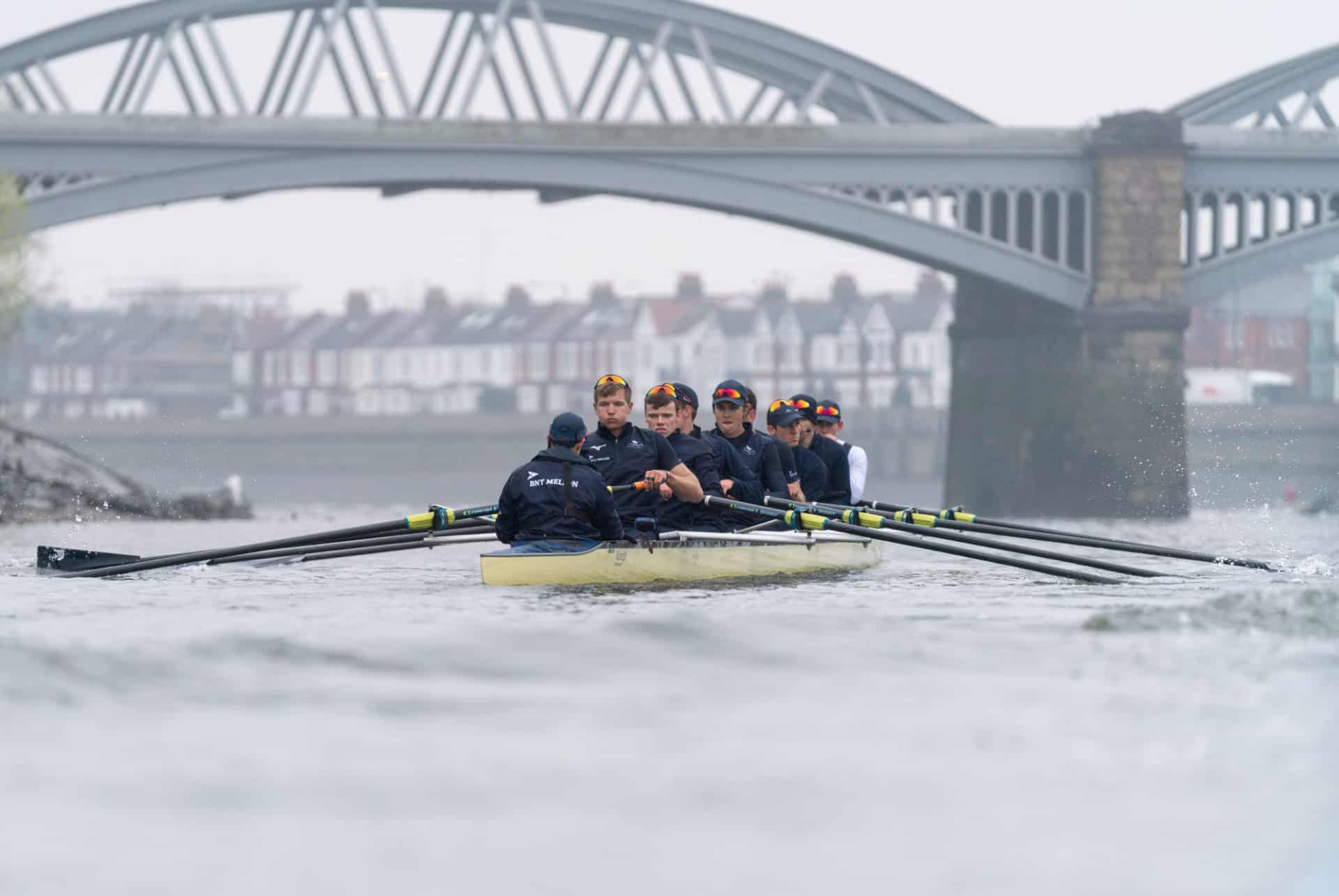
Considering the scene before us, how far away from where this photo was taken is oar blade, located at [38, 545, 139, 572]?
20.2 metres

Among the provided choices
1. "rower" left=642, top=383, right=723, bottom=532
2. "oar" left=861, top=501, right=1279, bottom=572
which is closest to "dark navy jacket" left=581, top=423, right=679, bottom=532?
"rower" left=642, top=383, right=723, bottom=532

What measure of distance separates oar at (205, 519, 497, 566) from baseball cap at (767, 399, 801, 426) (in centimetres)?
285

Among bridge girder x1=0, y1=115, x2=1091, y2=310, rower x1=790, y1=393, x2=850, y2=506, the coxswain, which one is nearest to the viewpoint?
the coxswain

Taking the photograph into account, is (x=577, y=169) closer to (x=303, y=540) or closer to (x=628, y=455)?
(x=303, y=540)

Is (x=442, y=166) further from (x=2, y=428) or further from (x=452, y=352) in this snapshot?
(x=452, y=352)

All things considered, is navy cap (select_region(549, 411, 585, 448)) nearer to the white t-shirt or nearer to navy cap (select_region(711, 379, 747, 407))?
navy cap (select_region(711, 379, 747, 407))

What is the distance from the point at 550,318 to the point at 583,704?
11895cm

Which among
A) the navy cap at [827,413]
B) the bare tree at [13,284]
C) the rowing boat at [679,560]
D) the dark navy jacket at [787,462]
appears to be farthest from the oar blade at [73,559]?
the bare tree at [13,284]

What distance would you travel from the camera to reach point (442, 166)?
151 feet

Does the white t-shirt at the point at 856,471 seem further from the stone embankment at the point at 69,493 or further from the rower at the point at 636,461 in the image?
the stone embankment at the point at 69,493

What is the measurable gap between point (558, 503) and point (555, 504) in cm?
2

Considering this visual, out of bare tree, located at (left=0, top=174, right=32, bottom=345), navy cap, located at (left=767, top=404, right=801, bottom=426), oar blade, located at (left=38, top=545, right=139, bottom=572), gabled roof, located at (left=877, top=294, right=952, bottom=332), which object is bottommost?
oar blade, located at (left=38, top=545, right=139, bottom=572)

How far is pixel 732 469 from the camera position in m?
19.2

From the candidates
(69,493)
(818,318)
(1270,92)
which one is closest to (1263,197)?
(1270,92)
